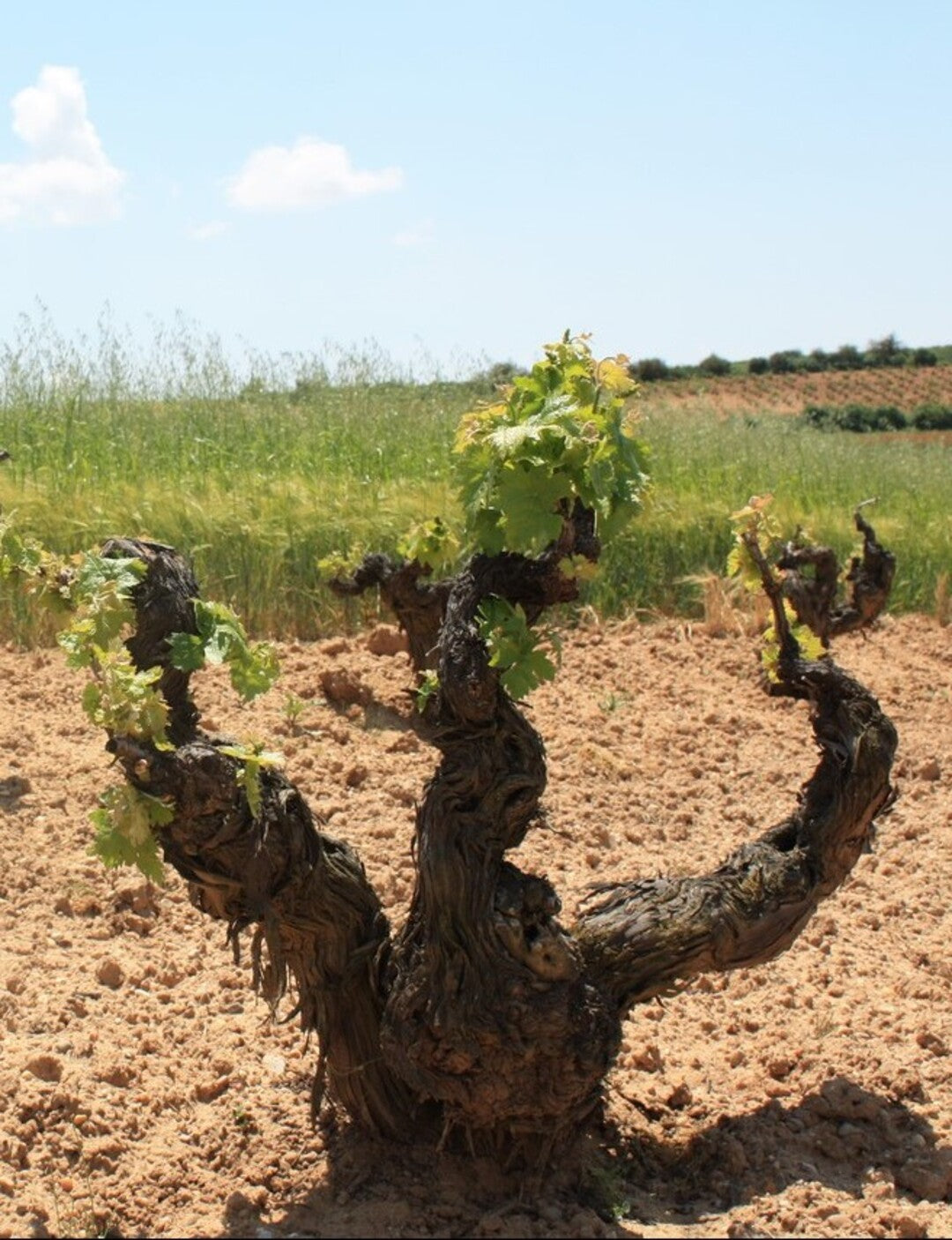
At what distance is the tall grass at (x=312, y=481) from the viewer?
7.05 metres

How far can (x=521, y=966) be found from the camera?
281 cm

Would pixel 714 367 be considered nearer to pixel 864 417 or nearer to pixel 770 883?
pixel 864 417

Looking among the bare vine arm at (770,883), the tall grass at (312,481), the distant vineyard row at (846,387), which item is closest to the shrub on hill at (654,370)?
the distant vineyard row at (846,387)

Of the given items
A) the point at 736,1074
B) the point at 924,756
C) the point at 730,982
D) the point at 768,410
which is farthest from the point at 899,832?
the point at 768,410

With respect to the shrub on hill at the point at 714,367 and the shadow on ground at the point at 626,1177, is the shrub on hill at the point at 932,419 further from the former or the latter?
the shadow on ground at the point at 626,1177

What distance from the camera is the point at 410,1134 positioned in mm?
3096

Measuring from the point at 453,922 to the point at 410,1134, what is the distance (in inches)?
23.2

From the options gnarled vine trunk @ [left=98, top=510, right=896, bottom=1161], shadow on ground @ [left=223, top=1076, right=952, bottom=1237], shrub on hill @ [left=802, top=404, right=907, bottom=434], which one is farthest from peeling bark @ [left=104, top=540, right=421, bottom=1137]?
shrub on hill @ [left=802, top=404, right=907, bottom=434]

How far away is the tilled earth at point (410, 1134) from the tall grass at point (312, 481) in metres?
0.97

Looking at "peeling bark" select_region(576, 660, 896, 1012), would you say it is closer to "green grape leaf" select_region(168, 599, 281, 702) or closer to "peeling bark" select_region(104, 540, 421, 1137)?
"peeling bark" select_region(104, 540, 421, 1137)

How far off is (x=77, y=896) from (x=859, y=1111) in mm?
2302

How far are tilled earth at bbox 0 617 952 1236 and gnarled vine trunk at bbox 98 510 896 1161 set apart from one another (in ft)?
0.78

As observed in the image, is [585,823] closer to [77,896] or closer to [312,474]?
[77,896]

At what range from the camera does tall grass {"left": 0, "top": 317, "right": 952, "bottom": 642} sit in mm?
7051
